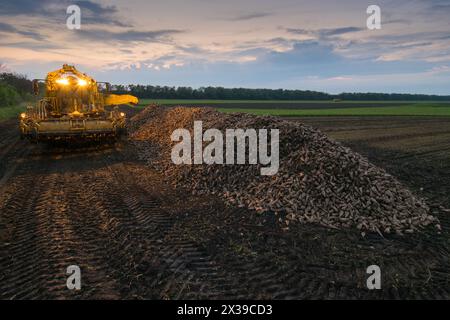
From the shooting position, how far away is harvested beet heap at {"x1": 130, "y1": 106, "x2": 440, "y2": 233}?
7.61 meters

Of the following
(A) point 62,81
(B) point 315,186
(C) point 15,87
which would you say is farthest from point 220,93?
(B) point 315,186

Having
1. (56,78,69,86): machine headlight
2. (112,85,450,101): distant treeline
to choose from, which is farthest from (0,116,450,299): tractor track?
(112,85,450,101): distant treeline

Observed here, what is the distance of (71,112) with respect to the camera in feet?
55.1

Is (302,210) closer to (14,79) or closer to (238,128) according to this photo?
(238,128)

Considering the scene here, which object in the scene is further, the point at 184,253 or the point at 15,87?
the point at 15,87

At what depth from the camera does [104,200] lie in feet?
28.9

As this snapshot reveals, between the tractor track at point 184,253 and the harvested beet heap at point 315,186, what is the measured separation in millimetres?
493

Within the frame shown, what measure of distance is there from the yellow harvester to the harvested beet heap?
5401 millimetres

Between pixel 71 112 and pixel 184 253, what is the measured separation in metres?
13.3

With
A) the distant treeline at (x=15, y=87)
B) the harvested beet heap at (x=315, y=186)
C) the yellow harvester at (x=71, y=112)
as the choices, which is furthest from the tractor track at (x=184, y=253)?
the distant treeline at (x=15, y=87)

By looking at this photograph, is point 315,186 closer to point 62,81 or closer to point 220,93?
point 62,81

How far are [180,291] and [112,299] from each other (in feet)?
2.90

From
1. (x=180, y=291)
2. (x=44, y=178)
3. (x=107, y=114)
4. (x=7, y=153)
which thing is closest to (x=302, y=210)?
(x=180, y=291)

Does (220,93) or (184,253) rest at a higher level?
(220,93)
